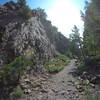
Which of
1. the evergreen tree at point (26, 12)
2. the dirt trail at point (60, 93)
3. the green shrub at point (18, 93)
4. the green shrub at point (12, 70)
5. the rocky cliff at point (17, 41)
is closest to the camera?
the green shrub at point (12, 70)

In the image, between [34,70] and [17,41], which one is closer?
[34,70]

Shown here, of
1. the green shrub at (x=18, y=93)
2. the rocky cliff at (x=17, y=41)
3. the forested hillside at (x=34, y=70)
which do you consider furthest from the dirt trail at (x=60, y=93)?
the rocky cliff at (x=17, y=41)

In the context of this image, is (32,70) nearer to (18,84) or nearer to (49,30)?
(18,84)

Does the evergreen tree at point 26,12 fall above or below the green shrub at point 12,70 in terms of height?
above

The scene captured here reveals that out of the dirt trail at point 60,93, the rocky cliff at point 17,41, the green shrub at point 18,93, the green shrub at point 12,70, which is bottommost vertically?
the dirt trail at point 60,93

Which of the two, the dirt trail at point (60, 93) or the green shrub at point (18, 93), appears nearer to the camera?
the dirt trail at point (60, 93)

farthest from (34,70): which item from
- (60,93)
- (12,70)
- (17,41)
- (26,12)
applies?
(26,12)

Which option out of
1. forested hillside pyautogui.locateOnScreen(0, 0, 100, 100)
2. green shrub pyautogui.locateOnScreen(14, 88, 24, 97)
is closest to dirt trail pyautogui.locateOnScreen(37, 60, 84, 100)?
forested hillside pyautogui.locateOnScreen(0, 0, 100, 100)

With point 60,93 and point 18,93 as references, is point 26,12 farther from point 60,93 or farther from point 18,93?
point 60,93

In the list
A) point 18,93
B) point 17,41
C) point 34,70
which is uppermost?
point 17,41

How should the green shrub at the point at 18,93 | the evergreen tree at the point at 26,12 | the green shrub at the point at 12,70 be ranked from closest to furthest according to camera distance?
the green shrub at the point at 12,70, the green shrub at the point at 18,93, the evergreen tree at the point at 26,12

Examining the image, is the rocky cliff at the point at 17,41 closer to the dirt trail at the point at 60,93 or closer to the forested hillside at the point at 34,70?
the forested hillside at the point at 34,70

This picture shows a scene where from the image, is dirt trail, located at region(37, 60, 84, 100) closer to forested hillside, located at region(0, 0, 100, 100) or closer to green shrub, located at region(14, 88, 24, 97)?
forested hillside, located at region(0, 0, 100, 100)

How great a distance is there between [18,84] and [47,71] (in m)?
6.47
